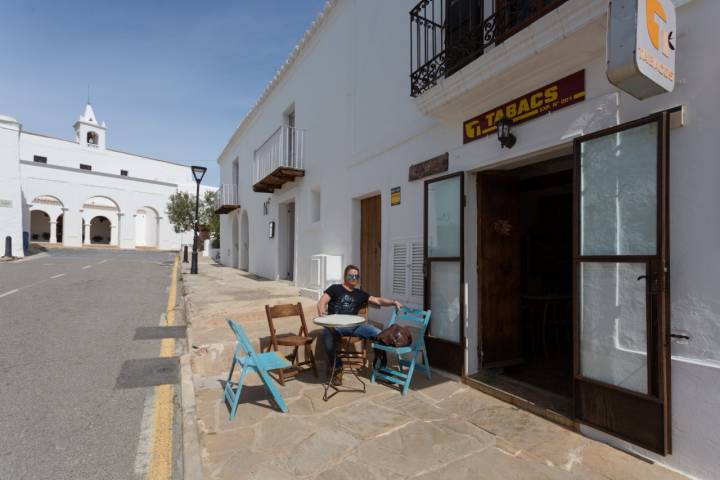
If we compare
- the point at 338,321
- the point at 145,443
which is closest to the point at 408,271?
the point at 338,321

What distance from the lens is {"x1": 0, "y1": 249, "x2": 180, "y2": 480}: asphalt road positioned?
2.94m

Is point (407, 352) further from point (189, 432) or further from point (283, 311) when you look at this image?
point (189, 432)

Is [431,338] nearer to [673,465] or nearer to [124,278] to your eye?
[673,465]

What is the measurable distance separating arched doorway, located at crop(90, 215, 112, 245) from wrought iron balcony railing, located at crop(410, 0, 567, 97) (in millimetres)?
42493

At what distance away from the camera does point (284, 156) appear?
10.2 metres

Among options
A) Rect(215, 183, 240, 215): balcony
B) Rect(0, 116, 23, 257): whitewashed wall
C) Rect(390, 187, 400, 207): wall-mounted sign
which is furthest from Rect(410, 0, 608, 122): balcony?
Rect(0, 116, 23, 257): whitewashed wall

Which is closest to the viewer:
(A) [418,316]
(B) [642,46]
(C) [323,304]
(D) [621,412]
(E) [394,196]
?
(B) [642,46]

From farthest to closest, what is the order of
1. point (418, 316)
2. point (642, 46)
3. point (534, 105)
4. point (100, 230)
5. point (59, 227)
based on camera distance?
point (100, 230) → point (59, 227) → point (418, 316) → point (534, 105) → point (642, 46)

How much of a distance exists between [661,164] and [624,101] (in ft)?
2.14

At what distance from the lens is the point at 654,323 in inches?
114

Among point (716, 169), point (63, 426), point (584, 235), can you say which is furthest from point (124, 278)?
point (716, 169)

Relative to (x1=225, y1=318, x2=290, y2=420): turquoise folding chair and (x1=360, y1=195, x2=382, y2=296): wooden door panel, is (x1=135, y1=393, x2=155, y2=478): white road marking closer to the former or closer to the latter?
(x1=225, y1=318, x2=290, y2=420): turquoise folding chair

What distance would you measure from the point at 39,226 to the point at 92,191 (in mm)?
7346

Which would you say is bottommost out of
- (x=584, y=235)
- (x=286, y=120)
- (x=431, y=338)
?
(x=431, y=338)
